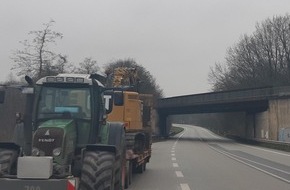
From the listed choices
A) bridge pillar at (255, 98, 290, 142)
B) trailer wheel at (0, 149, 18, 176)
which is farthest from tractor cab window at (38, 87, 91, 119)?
bridge pillar at (255, 98, 290, 142)

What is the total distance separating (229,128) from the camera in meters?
98.7

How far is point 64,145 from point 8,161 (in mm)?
1067

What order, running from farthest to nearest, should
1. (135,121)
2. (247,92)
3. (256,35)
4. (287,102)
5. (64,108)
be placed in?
(256,35), (247,92), (287,102), (135,121), (64,108)

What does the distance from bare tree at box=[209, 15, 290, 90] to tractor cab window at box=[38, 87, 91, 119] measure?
218 ft

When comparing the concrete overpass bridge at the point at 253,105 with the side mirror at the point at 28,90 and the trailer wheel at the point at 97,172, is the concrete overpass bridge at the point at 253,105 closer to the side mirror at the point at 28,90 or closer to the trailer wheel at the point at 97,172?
the side mirror at the point at 28,90

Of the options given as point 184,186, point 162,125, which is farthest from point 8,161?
point 162,125

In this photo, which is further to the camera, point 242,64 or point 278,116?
point 242,64

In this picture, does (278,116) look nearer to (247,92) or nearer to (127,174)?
(247,92)

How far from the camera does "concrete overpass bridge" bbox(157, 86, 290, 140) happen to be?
180 ft

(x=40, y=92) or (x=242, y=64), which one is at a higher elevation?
(x=242, y=64)

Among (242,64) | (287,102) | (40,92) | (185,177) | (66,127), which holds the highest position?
(242,64)

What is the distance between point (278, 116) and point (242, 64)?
86.5ft

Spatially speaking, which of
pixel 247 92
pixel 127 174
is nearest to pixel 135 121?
pixel 127 174

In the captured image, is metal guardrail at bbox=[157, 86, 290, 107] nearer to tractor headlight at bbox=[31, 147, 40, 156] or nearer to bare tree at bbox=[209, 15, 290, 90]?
bare tree at bbox=[209, 15, 290, 90]
